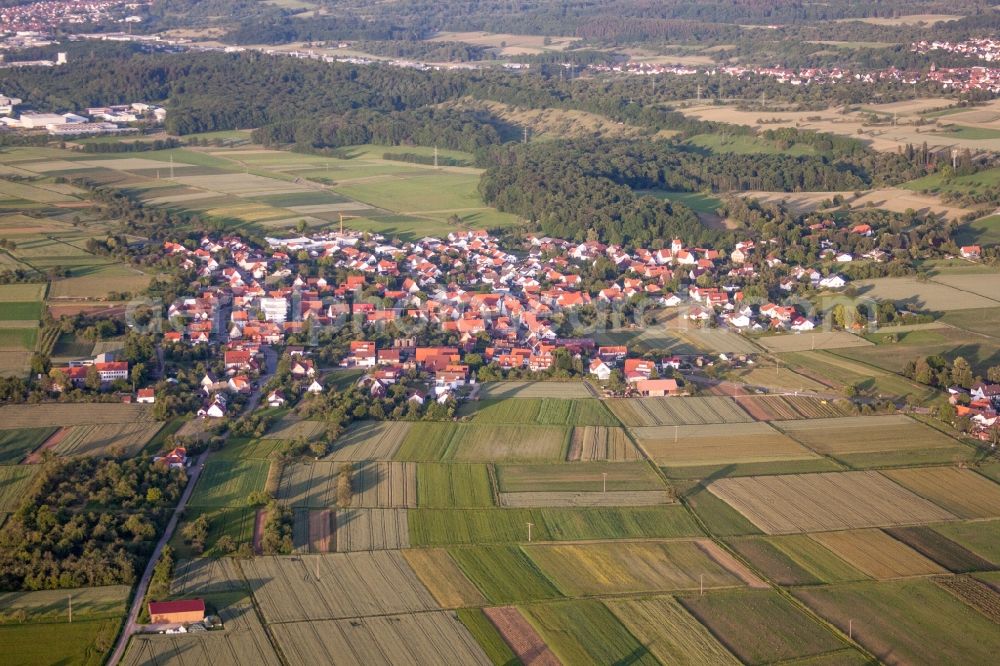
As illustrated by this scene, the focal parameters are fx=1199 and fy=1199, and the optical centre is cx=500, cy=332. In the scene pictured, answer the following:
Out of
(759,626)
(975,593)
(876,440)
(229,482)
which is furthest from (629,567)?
(876,440)

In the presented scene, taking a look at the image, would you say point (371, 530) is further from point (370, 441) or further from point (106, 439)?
point (106, 439)

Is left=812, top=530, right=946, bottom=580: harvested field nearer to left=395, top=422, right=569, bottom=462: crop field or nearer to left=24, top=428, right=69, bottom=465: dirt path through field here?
left=395, top=422, right=569, bottom=462: crop field

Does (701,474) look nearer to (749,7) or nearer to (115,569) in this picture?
(115,569)

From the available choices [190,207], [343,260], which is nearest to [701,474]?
[343,260]

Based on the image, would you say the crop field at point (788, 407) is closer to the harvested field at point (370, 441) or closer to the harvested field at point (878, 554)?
the harvested field at point (878, 554)

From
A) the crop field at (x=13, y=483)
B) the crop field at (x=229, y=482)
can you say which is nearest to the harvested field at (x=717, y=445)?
the crop field at (x=229, y=482)

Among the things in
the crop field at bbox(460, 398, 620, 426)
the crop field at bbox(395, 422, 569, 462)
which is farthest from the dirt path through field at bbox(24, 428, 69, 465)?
the crop field at bbox(460, 398, 620, 426)
